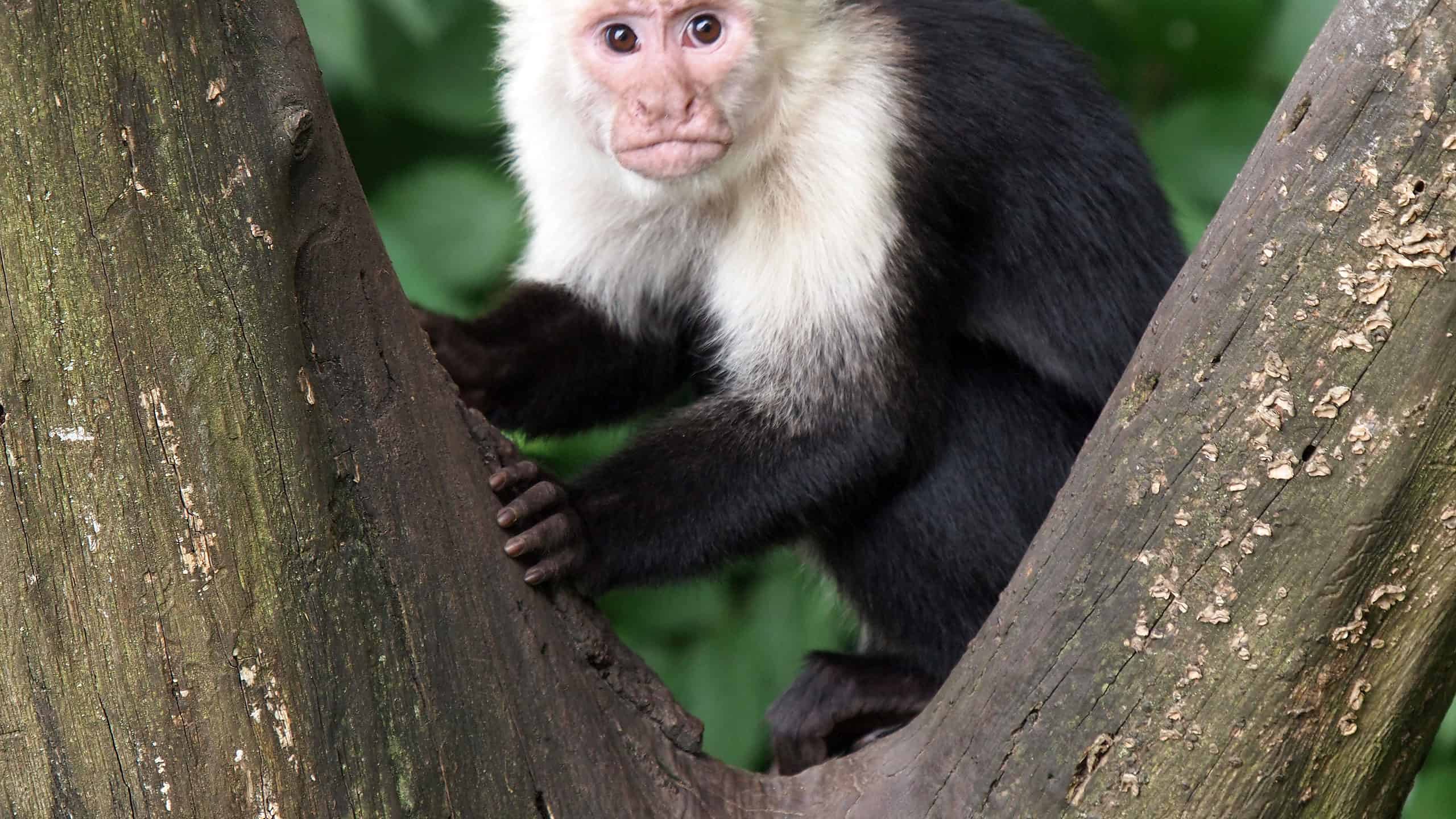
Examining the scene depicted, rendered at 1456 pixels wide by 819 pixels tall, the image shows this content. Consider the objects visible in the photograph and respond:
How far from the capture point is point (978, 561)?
2.20 meters

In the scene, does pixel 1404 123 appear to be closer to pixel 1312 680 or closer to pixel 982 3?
pixel 1312 680

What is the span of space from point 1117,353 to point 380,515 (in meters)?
1.32

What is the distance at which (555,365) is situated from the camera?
8.00 feet

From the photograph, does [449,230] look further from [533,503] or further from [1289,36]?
[1289,36]

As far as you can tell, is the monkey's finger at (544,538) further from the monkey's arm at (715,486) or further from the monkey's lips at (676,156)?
the monkey's lips at (676,156)

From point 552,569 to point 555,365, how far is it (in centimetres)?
83

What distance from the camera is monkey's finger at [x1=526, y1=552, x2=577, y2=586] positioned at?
162 centimetres

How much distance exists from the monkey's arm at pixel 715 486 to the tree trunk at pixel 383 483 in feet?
1.61

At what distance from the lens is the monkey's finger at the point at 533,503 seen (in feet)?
5.31

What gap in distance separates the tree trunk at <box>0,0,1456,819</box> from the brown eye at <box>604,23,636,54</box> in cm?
77

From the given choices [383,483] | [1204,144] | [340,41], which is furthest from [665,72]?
[1204,144]

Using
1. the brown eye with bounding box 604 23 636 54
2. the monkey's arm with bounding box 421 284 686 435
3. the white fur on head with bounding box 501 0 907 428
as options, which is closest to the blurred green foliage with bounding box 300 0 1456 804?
the monkey's arm with bounding box 421 284 686 435

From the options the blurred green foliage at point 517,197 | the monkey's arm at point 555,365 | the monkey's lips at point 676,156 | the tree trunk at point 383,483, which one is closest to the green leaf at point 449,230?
the blurred green foliage at point 517,197

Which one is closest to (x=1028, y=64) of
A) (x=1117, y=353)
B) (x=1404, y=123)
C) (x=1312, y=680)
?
(x=1117, y=353)
